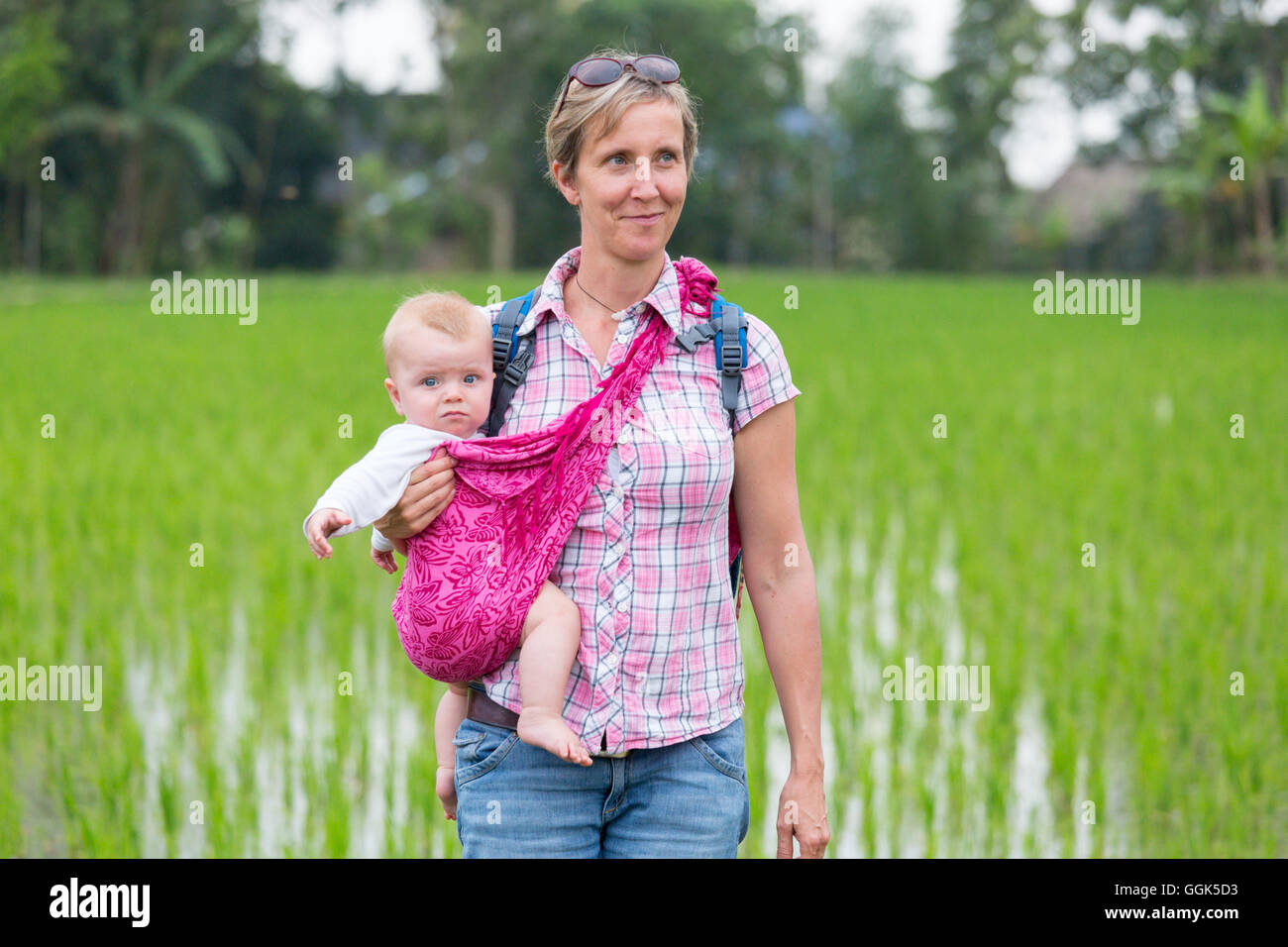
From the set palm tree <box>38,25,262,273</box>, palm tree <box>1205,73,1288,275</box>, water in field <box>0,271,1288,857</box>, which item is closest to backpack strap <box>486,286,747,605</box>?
water in field <box>0,271,1288,857</box>

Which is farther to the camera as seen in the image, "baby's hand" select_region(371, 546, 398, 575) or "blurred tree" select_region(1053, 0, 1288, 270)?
"blurred tree" select_region(1053, 0, 1288, 270)

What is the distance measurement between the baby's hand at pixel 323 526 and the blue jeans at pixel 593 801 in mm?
325

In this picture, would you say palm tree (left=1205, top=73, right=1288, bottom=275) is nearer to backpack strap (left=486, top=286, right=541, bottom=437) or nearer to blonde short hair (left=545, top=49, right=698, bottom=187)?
blonde short hair (left=545, top=49, right=698, bottom=187)

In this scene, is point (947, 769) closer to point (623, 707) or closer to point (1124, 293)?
point (623, 707)

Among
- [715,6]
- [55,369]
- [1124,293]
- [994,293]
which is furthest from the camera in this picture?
[715,6]

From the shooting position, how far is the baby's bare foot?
1.58 m

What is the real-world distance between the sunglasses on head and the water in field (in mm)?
1933

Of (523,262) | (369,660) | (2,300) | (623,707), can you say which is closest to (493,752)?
(623,707)

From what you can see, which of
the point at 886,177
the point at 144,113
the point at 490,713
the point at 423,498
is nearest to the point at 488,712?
the point at 490,713

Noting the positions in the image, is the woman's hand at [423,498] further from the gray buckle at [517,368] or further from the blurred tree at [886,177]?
the blurred tree at [886,177]

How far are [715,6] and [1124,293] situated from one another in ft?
43.2

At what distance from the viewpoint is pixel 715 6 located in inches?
1136

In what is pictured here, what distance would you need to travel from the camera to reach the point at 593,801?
1694 millimetres
